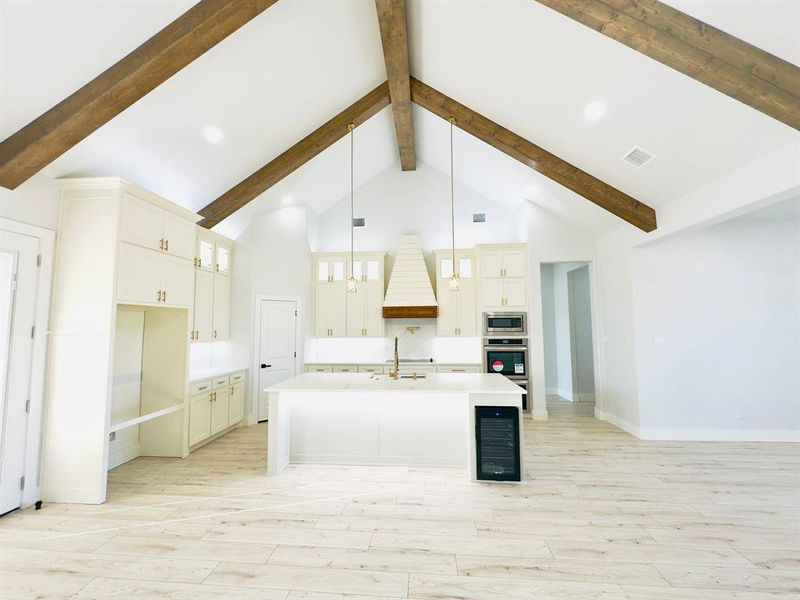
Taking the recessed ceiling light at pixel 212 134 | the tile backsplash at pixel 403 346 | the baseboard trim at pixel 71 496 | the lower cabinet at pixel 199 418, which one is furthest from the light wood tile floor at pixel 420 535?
the recessed ceiling light at pixel 212 134

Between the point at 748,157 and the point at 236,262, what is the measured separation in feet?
20.5

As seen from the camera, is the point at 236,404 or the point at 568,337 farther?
the point at 568,337

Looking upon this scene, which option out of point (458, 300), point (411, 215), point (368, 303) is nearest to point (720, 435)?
point (458, 300)

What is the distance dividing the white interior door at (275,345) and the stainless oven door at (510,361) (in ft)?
10.9

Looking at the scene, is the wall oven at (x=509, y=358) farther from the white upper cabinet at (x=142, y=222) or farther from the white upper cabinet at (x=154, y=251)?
the white upper cabinet at (x=142, y=222)

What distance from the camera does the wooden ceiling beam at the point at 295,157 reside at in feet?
16.0

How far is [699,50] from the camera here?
2.61m

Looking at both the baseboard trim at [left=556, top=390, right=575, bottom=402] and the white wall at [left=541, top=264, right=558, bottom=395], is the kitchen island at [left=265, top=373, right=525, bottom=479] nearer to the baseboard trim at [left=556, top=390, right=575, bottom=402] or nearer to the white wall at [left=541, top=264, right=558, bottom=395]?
the baseboard trim at [left=556, top=390, right=575, bottom=402]

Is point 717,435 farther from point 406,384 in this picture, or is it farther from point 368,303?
point 368,303

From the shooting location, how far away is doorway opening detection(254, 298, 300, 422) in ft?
18.7

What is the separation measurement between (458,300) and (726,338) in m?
3.65

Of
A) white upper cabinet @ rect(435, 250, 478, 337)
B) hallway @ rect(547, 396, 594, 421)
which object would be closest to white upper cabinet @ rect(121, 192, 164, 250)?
white upper cabinet @ rect(435, 250, 478, 337)

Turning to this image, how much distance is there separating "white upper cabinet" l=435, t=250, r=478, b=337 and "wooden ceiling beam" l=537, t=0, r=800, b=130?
156 inches

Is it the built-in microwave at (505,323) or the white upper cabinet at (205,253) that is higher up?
the white upper cabinet at (205,253)
